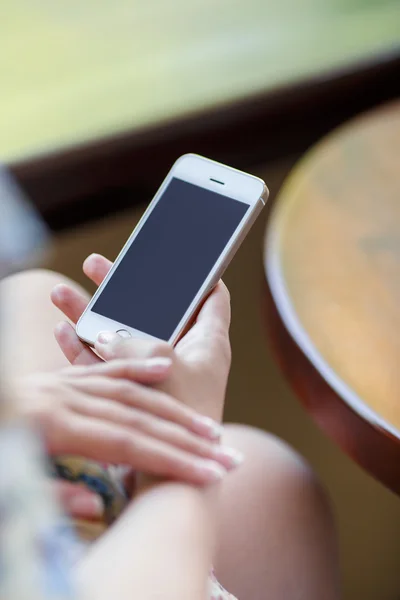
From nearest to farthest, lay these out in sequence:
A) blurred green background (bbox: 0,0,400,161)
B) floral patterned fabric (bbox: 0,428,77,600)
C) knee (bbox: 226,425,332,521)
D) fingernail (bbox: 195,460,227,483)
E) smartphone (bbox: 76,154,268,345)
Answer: floral patterned fabric (bbox: 0,428,77,600)
fingernail (bbox: 195,460,227,483)
smartphone (bbox: 76,154,268,345)
knee (bbox: 226,425,332,521)
blurred green background (bbox: 0,0,400,161)

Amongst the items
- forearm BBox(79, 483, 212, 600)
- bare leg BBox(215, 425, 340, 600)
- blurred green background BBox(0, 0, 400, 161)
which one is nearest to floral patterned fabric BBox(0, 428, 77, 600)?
forearm BBox(79, 483, 212, 600)

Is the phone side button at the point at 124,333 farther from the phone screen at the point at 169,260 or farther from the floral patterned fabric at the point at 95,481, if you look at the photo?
the floral patterned fabric at the point at 95,481

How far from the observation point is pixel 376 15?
129cm

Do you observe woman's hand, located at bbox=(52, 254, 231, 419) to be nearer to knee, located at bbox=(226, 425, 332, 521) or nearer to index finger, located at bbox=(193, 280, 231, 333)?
index finger, located at bbox=(193, 280, 231, 333)

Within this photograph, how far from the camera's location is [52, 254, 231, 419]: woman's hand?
1.40ft

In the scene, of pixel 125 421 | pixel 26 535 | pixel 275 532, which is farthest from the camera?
pixel 275 532

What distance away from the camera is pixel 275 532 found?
605mm

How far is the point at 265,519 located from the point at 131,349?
0.80ft

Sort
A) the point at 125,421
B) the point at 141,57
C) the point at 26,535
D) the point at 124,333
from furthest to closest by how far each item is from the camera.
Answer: the point at 141,57 → the point at 124,333 → the point at 125,421 → the point at 26,535

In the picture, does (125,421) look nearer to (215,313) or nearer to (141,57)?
(215,313)

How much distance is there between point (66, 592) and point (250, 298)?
0.76 m

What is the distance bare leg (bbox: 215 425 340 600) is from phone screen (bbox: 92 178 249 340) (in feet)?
0.60

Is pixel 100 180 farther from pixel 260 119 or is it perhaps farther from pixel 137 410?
pixel 137 410

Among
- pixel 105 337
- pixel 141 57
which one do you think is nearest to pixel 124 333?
pixel 105 337
